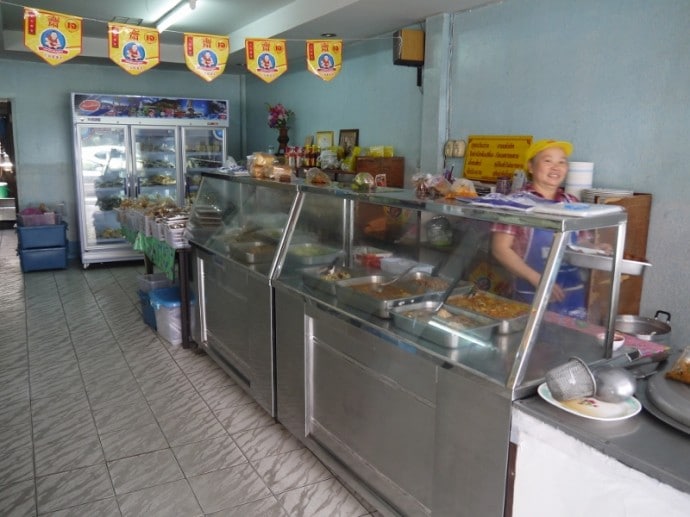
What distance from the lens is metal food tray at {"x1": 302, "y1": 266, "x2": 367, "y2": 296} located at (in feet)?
9.76

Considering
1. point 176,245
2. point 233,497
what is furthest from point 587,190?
point 176,245

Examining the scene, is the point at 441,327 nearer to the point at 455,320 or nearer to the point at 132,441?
the point at 455,320

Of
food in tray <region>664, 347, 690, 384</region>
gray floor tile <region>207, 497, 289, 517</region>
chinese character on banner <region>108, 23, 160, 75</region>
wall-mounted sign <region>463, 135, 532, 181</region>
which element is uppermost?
chinese character on banner <region>108, 23, 160, 75</region>

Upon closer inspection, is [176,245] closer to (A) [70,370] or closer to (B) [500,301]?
(A) [70,370]

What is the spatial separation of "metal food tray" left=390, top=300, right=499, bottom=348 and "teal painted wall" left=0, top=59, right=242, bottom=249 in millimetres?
7367

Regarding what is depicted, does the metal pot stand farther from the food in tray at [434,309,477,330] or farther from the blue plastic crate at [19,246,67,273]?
the blue plastic crate at [19,246,67,273]

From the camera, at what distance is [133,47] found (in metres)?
4.52

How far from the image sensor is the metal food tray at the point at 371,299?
8.42 ft

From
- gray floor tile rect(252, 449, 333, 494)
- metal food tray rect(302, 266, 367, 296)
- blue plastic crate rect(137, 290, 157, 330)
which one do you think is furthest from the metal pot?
blue plastic crate rect(137, 290, 157, 330)

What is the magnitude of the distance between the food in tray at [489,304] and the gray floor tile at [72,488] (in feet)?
6.51

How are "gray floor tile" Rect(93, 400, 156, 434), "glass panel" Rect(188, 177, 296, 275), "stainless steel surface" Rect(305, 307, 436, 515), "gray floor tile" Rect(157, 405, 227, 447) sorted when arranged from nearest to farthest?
"stainless steel surface" Rect(305, 307, 436, 515), "gray floor tile" Rect(157, 405, 227, 447), "gray floor tile" Rect(93, 400, 156, 434), "glass panel" Rect(188, 177, 296, 275)

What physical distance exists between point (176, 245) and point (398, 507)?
9.57 feet

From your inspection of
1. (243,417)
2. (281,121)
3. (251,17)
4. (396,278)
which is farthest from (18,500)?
(281,121)

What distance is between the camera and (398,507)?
2490 mm
